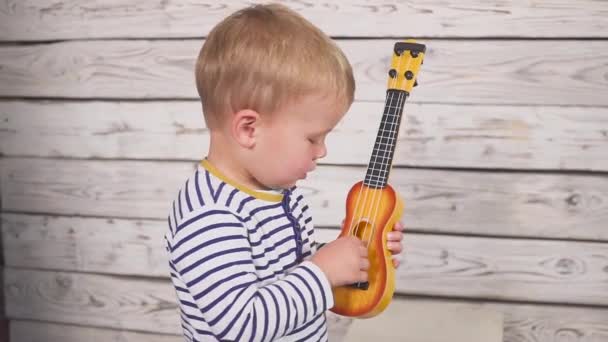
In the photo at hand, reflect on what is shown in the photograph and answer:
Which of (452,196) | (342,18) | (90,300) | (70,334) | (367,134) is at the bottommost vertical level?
(70,334)

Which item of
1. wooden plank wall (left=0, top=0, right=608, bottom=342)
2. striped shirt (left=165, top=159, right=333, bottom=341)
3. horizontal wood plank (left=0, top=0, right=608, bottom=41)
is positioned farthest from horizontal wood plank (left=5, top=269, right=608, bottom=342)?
striped shirt (left=165, top=159, right=333, bottom=341)

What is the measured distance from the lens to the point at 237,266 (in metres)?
0.78

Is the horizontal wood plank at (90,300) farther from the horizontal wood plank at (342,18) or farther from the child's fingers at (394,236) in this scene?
the child's fingers at (394,236)

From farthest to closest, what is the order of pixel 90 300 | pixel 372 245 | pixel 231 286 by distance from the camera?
pixel 90 300
pixel 372 245
pixel 231 286

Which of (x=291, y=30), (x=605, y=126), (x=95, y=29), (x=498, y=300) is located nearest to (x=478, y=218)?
(x=498, y=300)

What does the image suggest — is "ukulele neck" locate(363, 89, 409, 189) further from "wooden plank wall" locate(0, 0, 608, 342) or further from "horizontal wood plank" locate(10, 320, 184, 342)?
"horizontal wood plank" locate(10, 320, 184, 342)

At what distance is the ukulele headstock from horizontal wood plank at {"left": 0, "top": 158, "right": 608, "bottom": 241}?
1.81ft

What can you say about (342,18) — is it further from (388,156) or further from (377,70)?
(388,156)

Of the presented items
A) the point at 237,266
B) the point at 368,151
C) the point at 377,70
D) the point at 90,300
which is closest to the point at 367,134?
the point at 368,151

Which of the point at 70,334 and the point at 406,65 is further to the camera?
the point at 70,334

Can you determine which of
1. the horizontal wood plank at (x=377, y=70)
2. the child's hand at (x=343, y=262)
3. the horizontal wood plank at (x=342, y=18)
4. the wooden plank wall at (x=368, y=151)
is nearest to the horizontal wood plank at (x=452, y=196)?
the wooden plank wall at (x=368, y=151)

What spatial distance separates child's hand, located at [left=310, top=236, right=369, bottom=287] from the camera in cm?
84

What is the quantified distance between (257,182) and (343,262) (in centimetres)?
15

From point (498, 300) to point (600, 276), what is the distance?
0.23 metres
